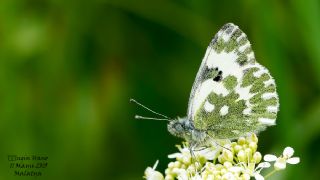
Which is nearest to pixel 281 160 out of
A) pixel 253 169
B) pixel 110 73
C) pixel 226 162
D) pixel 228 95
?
pixel 253 169

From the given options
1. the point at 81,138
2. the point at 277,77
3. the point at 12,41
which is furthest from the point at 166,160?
the point at 12,41

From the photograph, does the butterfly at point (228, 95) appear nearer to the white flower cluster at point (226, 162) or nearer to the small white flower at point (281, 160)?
the white flower cluster at point (226, 162)

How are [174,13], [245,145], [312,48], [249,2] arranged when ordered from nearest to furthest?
[245,145] < [312,48] < [249,2] < [174,13]

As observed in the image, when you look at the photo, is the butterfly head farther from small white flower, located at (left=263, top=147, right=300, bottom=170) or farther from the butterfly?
small white flower, located at (left=263, top=147, right=300, bottom=170)

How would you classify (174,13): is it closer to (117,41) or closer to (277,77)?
(117,41)

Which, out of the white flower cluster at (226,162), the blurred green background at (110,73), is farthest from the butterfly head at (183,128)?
the blurred green background at (110,73)

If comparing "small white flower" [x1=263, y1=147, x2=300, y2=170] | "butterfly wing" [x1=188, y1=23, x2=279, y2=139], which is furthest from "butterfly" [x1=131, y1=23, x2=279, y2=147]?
"small white flower" [x1=263, y1=147, x2=300, y2=170]

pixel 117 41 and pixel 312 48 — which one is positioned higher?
pixel 117 41
